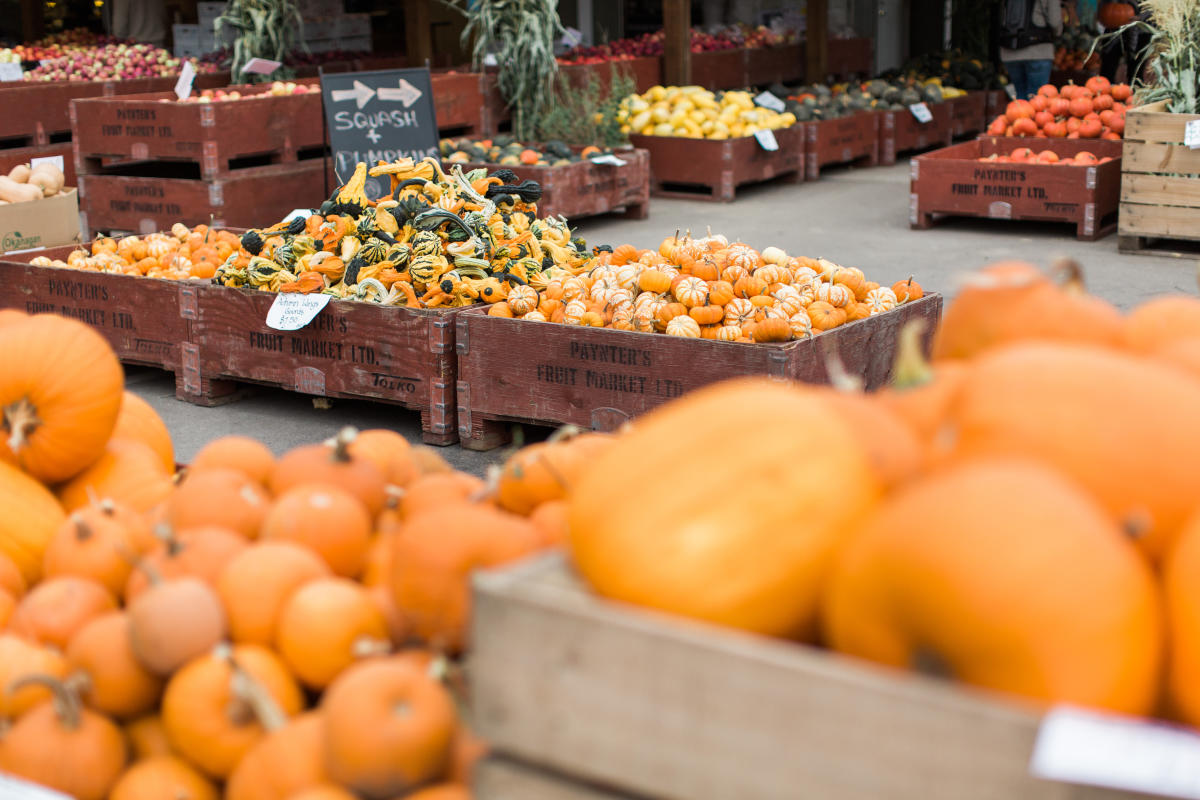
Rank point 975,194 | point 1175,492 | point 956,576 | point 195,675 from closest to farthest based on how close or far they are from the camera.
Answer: point 956,576 → point 1175,492 → point 195,675 → point 975,194

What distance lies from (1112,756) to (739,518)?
15.9 inches

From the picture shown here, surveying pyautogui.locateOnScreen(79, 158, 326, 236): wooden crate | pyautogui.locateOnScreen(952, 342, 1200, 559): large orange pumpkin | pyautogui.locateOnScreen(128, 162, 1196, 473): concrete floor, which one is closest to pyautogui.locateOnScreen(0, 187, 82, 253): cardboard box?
pyautogui.locateOnScreen(79, 158, 326, 236): wooden crate

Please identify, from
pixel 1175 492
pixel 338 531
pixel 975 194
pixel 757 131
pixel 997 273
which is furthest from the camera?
pixel 757 131

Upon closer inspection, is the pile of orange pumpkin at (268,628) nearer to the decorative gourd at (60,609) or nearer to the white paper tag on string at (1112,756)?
the decorative gourd at (60,609)

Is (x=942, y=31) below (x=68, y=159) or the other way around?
the other way around

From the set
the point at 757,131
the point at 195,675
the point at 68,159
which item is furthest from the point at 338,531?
the point at 68,159

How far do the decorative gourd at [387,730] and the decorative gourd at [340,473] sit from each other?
57cm

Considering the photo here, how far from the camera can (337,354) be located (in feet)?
17.3

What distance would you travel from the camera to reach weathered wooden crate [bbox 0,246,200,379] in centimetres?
577

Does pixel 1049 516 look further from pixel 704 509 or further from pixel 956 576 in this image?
pixel 704 509

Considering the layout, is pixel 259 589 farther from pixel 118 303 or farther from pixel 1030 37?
pixel 1030 37

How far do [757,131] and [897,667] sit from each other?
10246 millimetres

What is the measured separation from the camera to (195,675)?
5.76 feet

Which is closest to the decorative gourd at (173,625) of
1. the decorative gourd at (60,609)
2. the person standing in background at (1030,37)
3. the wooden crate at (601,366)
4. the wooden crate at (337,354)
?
the decorative gourd at (60,609)
